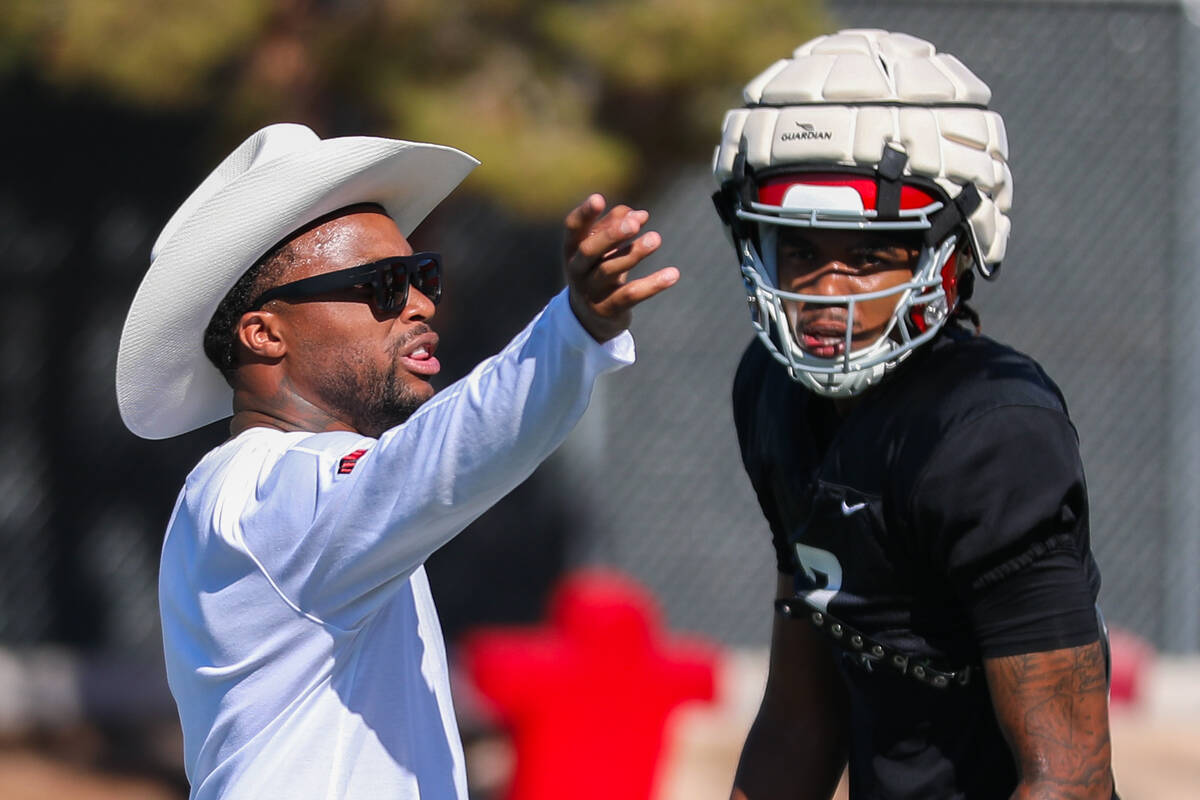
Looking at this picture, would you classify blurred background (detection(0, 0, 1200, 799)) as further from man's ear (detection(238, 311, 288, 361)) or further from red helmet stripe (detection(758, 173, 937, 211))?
red helmet stripe (detection(758, 173, 937, 211))

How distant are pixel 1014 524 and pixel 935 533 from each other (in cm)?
11

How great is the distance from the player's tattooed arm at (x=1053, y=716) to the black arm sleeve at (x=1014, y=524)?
2 centimetres

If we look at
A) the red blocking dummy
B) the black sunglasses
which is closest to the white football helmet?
the black sunglasses

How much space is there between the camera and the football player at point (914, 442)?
1.84 meters

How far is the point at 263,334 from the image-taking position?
2248 mm

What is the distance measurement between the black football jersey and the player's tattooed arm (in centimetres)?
3

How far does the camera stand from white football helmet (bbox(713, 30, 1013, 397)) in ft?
6.53

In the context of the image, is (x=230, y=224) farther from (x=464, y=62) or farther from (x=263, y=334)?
(x=464, y=62)

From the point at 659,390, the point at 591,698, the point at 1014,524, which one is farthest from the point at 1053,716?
the point at 659,390

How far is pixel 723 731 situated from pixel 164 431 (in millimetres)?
4375

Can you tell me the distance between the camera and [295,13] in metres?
5.07

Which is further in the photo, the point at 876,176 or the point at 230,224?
the point at 230,224

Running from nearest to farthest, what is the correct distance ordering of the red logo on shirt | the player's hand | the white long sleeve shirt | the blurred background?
the player's hand → the white long sleeve shirt → the red logo on shirt → the blurred background

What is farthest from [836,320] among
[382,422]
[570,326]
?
[382,422]
